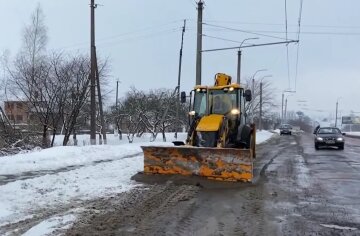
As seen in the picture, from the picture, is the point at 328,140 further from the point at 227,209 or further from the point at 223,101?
the point at 227,209

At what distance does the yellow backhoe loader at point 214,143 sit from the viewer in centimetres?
1238

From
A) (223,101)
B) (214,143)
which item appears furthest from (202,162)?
(223,101)

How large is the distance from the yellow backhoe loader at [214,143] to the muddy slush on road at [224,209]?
1.23 ft

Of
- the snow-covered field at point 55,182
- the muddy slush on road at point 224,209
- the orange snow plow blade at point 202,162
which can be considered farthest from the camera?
the orange snow plow blade at point 202,162

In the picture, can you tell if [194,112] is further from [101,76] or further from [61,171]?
[101,76]

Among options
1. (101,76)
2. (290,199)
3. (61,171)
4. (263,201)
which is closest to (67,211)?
(263,201)

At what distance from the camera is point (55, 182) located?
11.6m

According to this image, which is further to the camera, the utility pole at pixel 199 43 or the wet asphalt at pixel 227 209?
the utility pole at pixel 199 43

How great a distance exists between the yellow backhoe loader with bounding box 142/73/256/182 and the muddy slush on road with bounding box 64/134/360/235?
374mm

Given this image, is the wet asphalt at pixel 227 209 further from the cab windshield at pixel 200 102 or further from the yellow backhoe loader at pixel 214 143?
the cab windshield at pixel 200 102

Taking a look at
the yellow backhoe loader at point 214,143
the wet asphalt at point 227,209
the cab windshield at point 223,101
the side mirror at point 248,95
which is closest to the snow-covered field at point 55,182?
the wet asphalt at point 227,209

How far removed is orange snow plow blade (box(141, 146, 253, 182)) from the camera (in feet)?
40.4

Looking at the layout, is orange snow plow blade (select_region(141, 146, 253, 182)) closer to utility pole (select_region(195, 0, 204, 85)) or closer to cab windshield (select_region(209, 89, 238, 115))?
cab windshield (select_region(209, 89, 238, 115))

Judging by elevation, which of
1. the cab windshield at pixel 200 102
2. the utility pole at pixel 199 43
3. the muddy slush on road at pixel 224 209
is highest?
the utility pole at pixel 199 43
